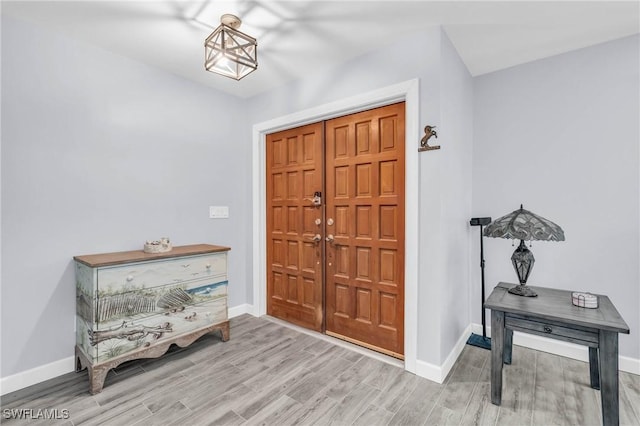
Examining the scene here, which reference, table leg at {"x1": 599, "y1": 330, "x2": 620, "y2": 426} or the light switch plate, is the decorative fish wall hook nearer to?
table leg at {"x1": 599, "y1": 330, "x2": 620, "y2": 426}

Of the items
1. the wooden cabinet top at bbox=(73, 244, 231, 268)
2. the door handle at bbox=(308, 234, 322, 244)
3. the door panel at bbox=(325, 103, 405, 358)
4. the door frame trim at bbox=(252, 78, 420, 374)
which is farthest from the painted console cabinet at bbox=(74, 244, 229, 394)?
the door frame trim at bbox=(252, 78, 420, 374)

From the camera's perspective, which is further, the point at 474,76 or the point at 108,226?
the point at 474,76

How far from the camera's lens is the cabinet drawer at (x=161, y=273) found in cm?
206

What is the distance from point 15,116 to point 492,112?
3724 millimetres

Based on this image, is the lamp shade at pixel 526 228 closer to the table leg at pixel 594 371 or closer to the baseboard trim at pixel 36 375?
the table leg at pixel 594 371

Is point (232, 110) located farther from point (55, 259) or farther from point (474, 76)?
point (474, 76)

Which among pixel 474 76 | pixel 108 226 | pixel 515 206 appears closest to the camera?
pixel 108 226

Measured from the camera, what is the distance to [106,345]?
2.03m

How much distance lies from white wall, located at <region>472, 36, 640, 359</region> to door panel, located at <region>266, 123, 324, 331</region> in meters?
1.58

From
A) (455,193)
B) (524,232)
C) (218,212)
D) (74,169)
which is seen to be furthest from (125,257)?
(524,232)

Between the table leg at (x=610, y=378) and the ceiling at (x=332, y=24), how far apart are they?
199cm

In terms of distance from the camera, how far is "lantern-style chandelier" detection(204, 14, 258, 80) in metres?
1.74

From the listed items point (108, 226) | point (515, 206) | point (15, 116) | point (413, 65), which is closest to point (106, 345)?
point (108, 226)

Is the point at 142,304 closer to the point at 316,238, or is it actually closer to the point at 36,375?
the point at 36,375
